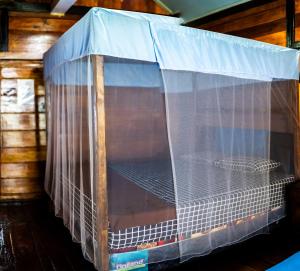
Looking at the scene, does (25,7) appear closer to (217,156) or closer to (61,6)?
(61,6)

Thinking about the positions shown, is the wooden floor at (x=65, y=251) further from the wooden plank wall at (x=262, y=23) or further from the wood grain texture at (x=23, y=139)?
the wooden plank wall at (x=262, y=23)

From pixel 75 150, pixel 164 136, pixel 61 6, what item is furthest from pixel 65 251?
pixel 61 6

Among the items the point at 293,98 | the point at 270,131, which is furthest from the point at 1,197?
the point at 293,98

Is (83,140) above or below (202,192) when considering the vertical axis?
above

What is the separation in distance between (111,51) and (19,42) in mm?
2779

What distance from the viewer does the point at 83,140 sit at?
2.34 meters

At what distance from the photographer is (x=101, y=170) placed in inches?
77.5

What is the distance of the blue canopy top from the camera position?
1915mm

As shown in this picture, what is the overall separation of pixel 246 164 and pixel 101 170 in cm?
126

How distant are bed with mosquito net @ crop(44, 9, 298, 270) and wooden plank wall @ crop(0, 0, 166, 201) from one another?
4.90 feet

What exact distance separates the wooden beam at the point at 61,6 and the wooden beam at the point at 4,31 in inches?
23.8

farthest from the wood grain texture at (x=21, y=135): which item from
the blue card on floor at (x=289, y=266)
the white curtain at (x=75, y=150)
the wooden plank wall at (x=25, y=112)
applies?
the blue card on floor at (x=289, y=266)

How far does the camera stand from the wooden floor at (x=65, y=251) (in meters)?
2.51

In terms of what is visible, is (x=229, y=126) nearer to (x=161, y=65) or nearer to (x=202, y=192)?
(x=202, y=192)
